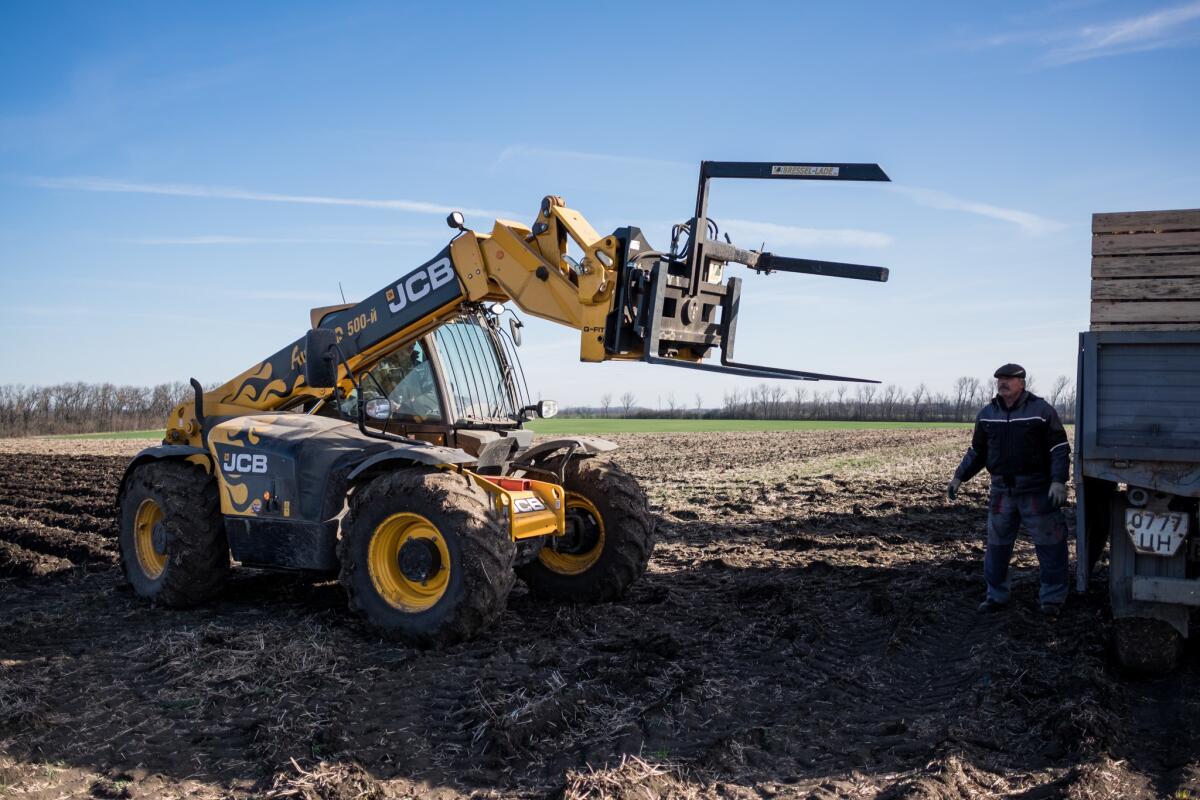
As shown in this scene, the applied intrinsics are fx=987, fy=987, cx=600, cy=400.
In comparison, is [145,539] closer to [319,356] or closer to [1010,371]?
[319,356]

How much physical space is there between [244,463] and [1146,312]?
6.44 m

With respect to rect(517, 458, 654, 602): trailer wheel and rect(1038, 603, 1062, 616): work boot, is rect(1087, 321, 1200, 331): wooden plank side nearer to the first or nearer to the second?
rect(1038, 603, 1062, 616): work boot

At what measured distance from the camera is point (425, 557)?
6613 mm

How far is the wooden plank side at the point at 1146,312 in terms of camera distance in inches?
245

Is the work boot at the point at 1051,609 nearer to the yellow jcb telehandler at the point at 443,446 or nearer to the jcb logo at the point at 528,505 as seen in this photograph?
the yellow jcb telehandler at the point at 443,446

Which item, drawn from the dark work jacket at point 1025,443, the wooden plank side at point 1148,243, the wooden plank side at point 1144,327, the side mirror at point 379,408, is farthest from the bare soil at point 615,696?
the wooden plank side at point 1148,243

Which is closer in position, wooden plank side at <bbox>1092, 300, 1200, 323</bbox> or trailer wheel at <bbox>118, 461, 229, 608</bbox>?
wooden plank side at <bbox>1092, 300, 1200, 323</bbox>

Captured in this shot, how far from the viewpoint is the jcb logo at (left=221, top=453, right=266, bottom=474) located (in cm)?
749

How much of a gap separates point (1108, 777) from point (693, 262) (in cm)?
391

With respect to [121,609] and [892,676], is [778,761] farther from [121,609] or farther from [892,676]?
[121,609]

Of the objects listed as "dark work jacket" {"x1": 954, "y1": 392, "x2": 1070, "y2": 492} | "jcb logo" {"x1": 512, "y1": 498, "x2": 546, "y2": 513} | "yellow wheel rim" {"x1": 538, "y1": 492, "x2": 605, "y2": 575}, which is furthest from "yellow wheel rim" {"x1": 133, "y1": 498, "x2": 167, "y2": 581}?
"dark work jacket" {"x1": 954, "y1": 392, "x2": 1070, "y2": 492}

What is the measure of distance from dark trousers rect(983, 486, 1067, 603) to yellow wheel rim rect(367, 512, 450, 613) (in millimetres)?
4383

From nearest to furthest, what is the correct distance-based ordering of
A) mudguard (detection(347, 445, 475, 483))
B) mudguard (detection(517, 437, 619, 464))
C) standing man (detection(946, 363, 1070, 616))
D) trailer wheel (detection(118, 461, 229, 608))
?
1. mudguard (detection(347, 445, 475, 483))
2. standing man (detection(946, 363, 1070, 616))
3. trailer wheel (detection(118, 461, 229, 608))
4. mudguard (detection(517, 437, 619, 464))

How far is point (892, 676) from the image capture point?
6.13 m
